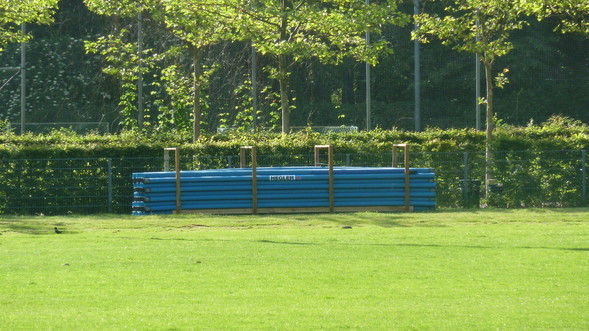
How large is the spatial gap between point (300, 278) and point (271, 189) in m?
12.6

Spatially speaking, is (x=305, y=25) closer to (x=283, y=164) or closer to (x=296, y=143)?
(x=296, y=143)

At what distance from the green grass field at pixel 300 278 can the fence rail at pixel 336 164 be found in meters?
6.03

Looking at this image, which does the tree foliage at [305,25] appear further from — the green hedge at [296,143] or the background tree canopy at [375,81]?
the background tree canopy at [375,81]

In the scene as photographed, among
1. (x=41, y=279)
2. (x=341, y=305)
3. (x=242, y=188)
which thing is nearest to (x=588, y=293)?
(x=341, y=305)

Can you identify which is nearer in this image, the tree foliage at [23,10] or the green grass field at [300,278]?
the green grass field at [300,278]

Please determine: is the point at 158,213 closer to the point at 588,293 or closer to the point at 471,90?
the point at 588,293

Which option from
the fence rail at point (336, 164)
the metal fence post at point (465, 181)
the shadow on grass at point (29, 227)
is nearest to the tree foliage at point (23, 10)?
the fence rail at point (336, 164)

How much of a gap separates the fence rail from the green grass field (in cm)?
603

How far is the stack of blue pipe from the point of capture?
80.0ft

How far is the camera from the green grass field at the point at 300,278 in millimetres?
9258

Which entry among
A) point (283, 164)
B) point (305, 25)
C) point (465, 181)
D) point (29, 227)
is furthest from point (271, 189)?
point (305, 25)

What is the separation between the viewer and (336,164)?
27.9 meters

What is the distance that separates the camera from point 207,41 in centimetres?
3155

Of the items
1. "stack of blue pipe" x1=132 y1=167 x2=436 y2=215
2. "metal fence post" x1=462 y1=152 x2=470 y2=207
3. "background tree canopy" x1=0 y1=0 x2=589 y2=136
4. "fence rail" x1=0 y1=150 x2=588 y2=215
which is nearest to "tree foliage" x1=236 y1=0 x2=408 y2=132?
"fence rail" x1=0 y1=150 x2=588 y2=215
